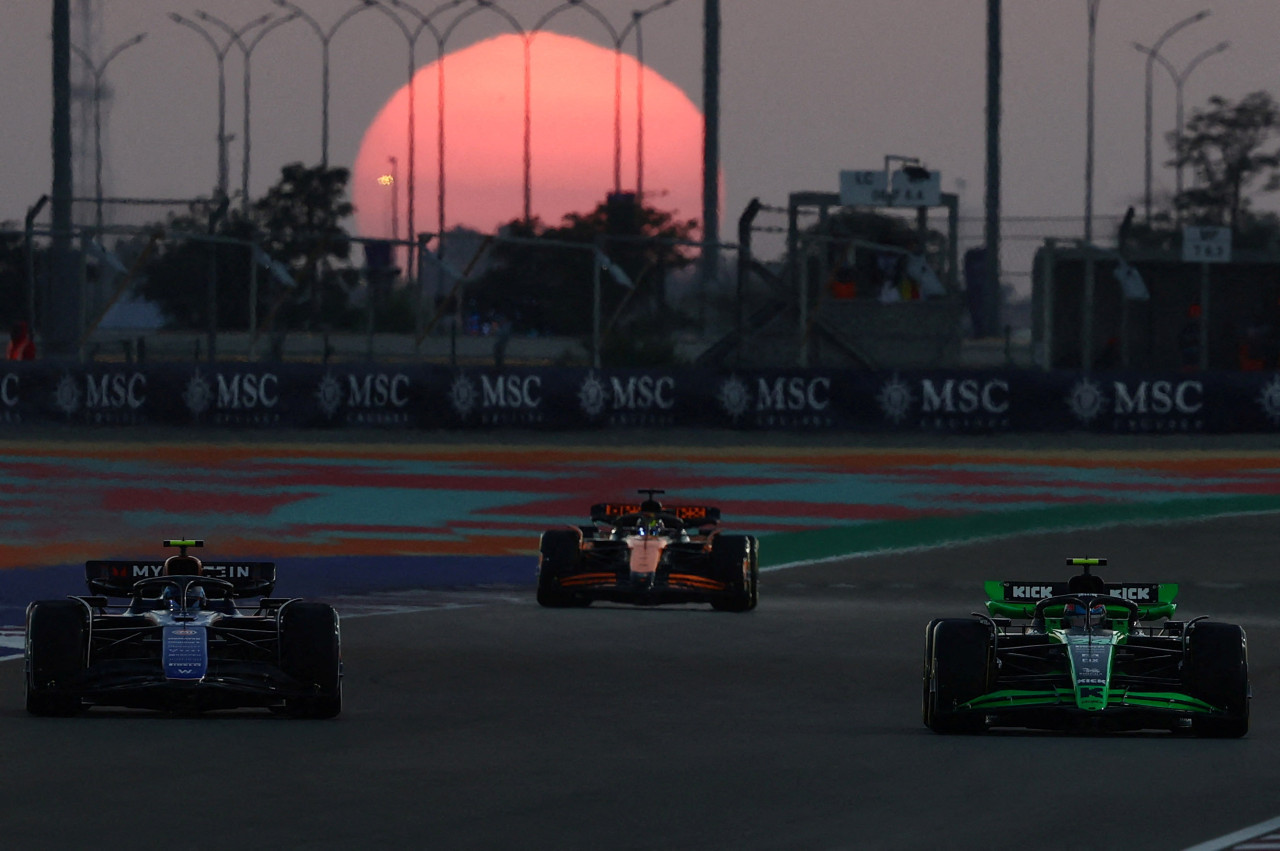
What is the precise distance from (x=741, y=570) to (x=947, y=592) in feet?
9.27

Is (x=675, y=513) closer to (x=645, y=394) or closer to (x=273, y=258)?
(x=645, y=394)

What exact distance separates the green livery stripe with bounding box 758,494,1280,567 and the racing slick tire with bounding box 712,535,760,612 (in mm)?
5253

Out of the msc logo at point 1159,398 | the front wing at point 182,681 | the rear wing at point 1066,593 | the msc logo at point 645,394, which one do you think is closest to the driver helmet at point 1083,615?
the rear wing at point 1066,593

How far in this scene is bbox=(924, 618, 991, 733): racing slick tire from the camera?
40.8ft

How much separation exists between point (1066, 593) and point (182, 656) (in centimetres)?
444

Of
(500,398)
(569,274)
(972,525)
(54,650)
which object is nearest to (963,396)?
(500,398)

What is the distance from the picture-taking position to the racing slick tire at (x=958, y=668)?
12.4m

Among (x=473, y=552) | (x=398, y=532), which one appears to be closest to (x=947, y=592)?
(x=473, y=552)

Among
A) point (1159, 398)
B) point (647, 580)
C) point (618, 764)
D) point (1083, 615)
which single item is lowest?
point (618, 764)

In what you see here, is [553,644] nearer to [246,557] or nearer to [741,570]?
[741,570]

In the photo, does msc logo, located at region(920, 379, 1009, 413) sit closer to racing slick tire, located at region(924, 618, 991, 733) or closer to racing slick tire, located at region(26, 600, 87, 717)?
racing slick tire, located at region(924, 618, 991, 733)

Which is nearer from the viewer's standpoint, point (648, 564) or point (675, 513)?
point (648, 564)

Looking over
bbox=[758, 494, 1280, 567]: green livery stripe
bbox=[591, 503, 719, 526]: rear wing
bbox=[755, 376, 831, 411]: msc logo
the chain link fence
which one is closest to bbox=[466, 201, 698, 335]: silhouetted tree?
the chain link fence

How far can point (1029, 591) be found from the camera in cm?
1319
